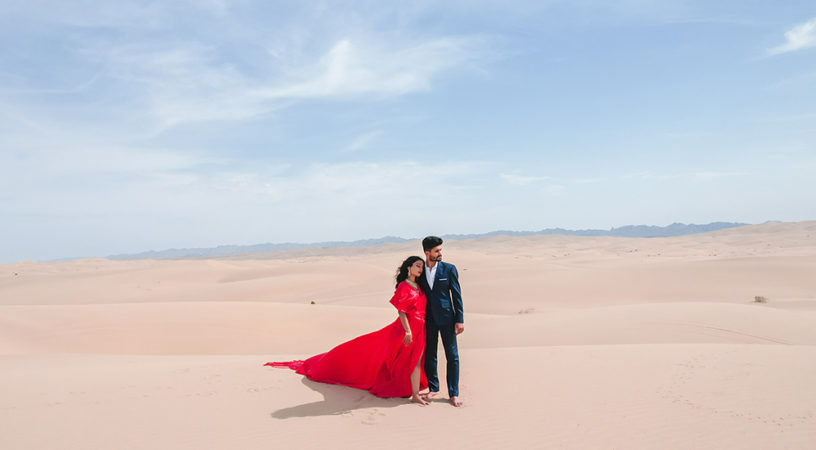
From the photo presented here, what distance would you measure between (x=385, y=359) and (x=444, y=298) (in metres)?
1.02

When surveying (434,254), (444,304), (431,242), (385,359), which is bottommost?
(385,359)

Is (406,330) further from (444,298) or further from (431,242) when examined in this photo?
(431,242)

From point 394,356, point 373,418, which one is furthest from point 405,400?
point 373,418

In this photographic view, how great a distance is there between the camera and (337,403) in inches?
208

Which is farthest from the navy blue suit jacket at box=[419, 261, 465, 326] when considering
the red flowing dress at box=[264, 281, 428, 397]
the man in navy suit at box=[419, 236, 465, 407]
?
the red flowing dress at box=[264, 281, 428, 397]

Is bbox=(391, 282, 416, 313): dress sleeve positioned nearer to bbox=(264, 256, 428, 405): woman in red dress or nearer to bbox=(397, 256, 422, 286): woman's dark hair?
bbox=(264, 256, 428, 405): woman in red dress

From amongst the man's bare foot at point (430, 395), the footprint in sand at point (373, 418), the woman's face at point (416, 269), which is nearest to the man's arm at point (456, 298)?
the woman's face at point (416, 269)

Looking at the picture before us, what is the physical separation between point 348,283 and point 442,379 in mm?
23434

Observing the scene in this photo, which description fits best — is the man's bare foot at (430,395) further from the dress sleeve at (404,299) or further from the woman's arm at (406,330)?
the dress sleeve at (404,299)

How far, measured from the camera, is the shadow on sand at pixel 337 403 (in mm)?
5006

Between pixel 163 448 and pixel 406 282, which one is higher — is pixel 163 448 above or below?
below

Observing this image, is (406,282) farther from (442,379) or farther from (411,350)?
(442,379)

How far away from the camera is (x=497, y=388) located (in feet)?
18.8

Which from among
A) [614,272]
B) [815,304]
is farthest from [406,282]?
[614,272]
